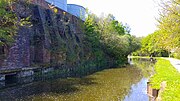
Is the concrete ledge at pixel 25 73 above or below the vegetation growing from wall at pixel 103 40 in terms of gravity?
below

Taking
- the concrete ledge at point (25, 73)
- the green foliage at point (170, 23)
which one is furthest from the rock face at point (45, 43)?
the green foliage at point (170, 23)

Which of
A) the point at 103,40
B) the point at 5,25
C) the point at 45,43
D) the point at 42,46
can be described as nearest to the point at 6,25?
the point at 5,25

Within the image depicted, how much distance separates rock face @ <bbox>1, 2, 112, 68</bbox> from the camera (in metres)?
21.9

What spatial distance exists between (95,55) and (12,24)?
68.0ft

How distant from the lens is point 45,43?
996 inches

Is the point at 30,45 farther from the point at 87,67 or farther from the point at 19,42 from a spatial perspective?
the point at 87,67

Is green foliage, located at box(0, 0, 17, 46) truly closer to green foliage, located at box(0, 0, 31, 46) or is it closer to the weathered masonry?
green foliage, located at box(0, 0, 31, 46)

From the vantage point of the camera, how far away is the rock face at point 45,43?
71.7 feet

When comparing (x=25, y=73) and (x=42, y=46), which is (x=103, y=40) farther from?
(x=25, y=73)

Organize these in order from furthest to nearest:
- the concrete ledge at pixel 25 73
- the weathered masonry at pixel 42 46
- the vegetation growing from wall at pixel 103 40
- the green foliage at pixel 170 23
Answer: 1. the vegetation growing from wall at pixel 103 40
2. the weathered masonry at pixel 42 46
3. the concrete ledge at pixel 25 73
4. the green foliage at pixel 170 23

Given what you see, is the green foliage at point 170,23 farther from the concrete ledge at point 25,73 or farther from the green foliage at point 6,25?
the concrete ledge at point 25,73

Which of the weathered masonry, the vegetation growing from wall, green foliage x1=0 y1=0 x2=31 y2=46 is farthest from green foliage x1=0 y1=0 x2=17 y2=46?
the vegetation growing from wall

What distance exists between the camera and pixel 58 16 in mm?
30672

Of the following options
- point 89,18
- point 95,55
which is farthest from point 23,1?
point 89,18
